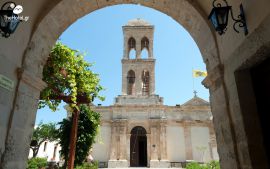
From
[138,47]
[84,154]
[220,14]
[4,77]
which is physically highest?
[138,47]

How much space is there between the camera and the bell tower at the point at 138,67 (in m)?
23.3

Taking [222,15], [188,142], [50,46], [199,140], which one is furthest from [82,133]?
[199,140]

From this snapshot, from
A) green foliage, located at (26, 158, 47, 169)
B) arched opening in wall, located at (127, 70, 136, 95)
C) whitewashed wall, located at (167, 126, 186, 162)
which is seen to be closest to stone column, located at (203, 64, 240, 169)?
green foliage, located at (26, 158, 47, 169)

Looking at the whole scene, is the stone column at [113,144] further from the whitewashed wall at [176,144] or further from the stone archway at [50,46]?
the stone archway at [50,46]

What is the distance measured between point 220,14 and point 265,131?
163 cm

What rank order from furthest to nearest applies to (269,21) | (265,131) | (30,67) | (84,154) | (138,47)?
1. (138,47)
2. (84,154)
3. (30,67)
4. (265,131)
5. (269,21)

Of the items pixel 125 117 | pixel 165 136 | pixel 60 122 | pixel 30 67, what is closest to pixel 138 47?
pixel 125 117

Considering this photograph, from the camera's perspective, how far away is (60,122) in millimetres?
13008

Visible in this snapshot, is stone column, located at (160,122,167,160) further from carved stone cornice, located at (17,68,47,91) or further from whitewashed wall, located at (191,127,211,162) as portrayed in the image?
carved stone cornice, located at (17,68,47,91)

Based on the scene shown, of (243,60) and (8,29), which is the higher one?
(8,29)

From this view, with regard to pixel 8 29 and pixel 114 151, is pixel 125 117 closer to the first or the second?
pixel 114 151

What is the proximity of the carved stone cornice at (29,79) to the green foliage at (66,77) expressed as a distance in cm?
222

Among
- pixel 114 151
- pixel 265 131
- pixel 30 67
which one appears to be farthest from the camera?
pixel 114 151

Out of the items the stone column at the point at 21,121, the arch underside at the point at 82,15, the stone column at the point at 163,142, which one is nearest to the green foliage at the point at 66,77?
the arch underside at the point at 82,15
